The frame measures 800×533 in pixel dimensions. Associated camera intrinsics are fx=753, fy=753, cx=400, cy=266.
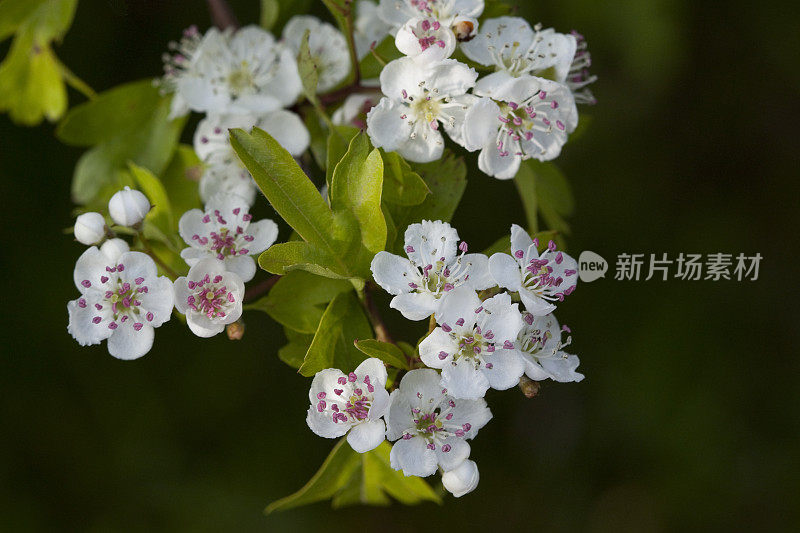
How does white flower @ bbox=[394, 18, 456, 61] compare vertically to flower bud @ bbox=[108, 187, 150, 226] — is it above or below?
above

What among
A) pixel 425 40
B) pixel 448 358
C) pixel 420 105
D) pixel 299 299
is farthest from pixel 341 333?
pixel 425 40

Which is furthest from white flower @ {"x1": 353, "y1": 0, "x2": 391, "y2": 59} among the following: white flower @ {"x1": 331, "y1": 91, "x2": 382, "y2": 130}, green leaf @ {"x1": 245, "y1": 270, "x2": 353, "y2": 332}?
green leaf @ {"x1": 245, "y1": 270, "x2": 353, "y2": 332}

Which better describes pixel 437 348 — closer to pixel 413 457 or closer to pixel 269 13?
pixel 413 457

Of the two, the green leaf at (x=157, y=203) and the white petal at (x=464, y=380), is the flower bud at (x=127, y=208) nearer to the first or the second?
the green leaf at (x=157, y=203)

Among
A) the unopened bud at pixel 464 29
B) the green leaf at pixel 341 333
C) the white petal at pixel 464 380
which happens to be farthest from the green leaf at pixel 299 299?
the unopened bud at pixel 464 29

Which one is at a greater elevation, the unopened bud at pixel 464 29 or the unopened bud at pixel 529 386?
the unopened bud at pixel 464 29

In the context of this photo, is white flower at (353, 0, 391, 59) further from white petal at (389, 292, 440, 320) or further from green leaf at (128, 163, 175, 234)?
white petal at (389, 292, 440, 320)

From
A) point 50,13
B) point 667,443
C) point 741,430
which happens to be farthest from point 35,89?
point 741,430
